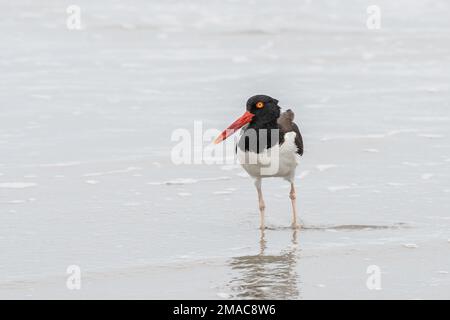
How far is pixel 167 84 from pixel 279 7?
863cm

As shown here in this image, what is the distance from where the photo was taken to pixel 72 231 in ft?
25.6

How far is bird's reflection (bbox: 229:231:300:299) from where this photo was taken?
6465mm

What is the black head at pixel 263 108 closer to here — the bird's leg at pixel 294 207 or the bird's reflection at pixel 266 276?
the bird's leg at pixel 294 207

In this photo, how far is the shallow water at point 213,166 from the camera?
692cm

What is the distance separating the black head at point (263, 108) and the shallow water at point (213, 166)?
0.86m

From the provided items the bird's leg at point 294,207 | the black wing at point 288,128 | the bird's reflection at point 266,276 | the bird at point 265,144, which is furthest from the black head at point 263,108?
the bird's reflection at point 266,276

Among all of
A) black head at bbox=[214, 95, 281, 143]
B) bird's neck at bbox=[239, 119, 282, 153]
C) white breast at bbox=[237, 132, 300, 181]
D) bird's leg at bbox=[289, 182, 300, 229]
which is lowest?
bird's leg at bbox=[289, 182, 300, 229]

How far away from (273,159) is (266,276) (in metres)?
1.57

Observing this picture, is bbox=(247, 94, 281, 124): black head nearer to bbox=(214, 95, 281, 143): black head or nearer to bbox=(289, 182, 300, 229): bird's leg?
bbox=(214, 95, 281, 143): black head

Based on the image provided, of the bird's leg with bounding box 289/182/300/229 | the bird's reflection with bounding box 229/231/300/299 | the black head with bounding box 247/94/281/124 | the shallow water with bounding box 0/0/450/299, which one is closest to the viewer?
the bird's reflection with bounding box 229/231/300/299

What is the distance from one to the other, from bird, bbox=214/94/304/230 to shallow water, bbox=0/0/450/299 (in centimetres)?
44

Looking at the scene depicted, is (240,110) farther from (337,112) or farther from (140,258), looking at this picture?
(140,258)

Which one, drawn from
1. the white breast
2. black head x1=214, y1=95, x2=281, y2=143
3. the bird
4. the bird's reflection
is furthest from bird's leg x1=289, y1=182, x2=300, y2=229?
black head x1=214, y1=95, x2=281, y2=143

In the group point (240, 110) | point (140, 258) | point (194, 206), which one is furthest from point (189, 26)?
point (140, 258)
